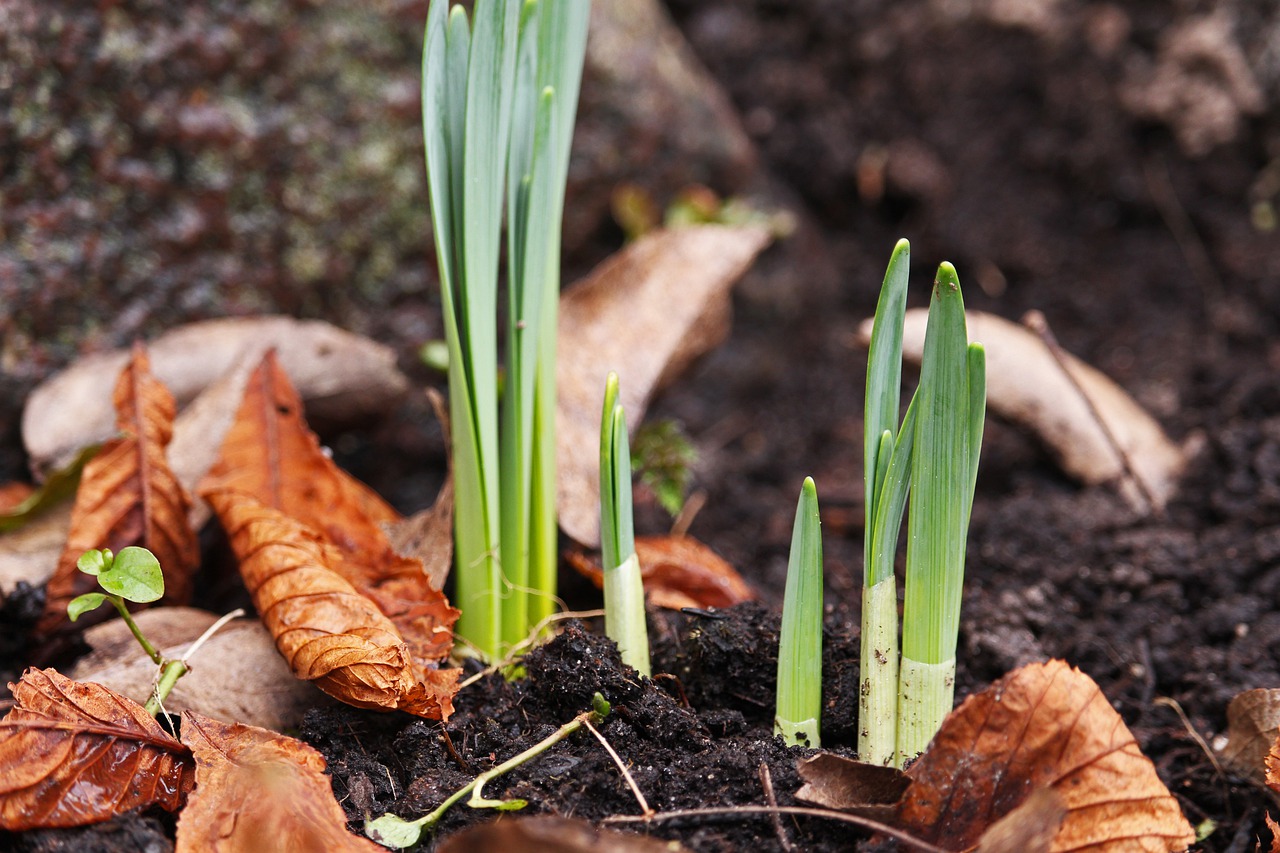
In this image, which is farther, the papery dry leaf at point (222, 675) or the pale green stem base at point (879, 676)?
the papery dry leaf at point (222, 675)

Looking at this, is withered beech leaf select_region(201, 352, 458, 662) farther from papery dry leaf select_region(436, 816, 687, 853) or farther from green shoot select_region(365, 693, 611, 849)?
papery dry leaf select_region(436, 816, 687, 853)

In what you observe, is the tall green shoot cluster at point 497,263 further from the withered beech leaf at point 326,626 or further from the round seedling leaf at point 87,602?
the round seedling leaf at point 87,602

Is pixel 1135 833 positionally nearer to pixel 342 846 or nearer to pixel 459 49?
pixel 342 846

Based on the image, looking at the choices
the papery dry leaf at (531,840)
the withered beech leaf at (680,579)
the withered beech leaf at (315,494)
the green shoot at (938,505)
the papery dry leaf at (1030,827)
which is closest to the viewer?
the papery dry leaf at (531,840)

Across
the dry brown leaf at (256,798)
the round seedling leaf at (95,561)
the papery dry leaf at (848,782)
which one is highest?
the round seedling leaf at (95,561)

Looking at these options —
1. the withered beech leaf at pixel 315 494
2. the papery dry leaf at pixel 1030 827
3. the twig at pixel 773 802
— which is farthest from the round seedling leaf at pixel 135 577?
the papery dry leaf at pixel 1030 827

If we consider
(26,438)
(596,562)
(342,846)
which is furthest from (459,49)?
(26,438)

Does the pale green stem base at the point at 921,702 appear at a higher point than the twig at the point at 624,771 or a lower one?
higher
